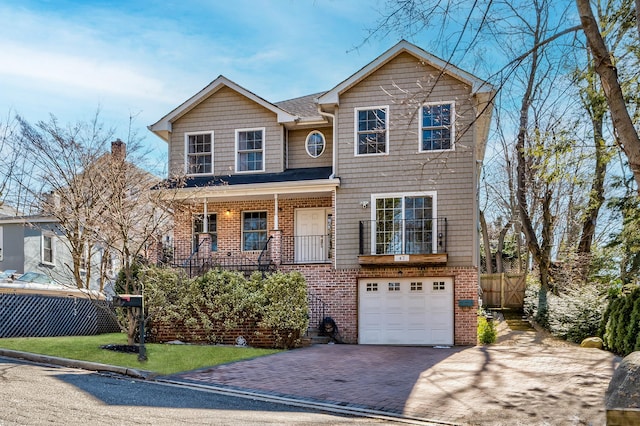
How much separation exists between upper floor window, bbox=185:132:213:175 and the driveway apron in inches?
325

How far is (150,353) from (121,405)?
4611mm

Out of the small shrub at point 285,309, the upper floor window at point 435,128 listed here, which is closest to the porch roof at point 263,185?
the upper floor window at point 435,128

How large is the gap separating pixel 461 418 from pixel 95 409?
4.78 metres

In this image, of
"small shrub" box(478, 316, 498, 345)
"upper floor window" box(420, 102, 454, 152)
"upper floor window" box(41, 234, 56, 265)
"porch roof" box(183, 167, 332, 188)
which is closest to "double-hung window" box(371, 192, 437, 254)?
"upper floor window" box(420, 102, 454, 152)

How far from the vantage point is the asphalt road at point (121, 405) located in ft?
21.6

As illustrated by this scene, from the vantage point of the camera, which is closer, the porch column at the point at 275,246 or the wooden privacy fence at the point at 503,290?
the porch column at the point at 275,246

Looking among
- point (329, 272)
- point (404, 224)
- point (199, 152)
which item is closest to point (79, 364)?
point (329, 272)

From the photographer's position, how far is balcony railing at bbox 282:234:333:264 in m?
18.5

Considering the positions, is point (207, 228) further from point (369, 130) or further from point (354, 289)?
point (369, 130)

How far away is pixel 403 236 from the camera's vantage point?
17.3 meters

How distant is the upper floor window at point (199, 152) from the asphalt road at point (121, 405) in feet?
35.5

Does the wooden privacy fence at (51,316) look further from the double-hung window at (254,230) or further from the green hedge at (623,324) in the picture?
the green hedge at (623,324)

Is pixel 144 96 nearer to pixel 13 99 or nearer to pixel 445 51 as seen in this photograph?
pixel 13 99

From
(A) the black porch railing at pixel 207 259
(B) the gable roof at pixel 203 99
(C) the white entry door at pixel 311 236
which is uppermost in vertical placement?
(B) the gable roof at pixel 203 99
